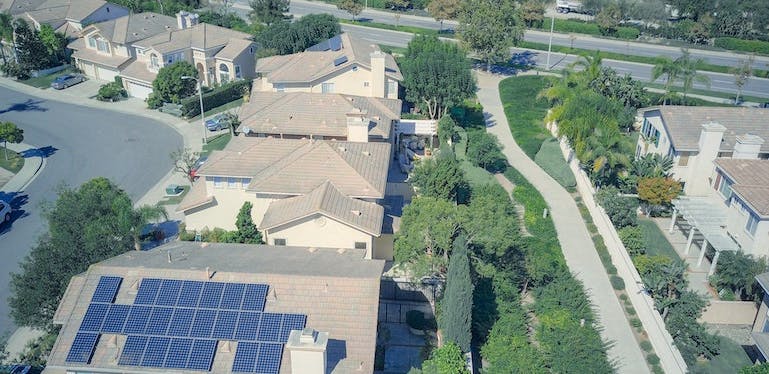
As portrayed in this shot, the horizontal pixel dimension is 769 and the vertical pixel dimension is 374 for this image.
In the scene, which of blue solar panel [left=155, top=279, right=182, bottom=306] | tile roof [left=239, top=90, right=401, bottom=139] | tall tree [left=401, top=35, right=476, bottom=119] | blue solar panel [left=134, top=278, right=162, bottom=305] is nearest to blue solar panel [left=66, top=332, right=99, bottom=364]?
blue solar panel [left=134, top=278, right=162, bottom=305]

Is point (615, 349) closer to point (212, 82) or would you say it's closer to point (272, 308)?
point (272, 308)

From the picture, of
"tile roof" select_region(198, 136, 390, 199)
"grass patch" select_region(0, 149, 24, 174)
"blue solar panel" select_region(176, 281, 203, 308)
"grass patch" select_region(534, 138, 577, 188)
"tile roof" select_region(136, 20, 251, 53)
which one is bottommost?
"grass patch" select_region(0, 149, 24, 174)

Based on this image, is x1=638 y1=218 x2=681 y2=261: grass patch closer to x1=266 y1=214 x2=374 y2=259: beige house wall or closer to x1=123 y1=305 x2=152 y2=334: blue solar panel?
x1=266 y1=214 x2=374 y2=259: beige house wall

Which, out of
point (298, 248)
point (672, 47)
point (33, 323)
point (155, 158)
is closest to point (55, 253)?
point (33, 323)

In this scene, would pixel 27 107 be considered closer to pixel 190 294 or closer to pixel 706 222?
pixel 190 294

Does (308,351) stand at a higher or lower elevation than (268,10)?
lower

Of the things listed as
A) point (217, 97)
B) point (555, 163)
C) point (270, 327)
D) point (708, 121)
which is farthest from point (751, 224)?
point (217, 97)
